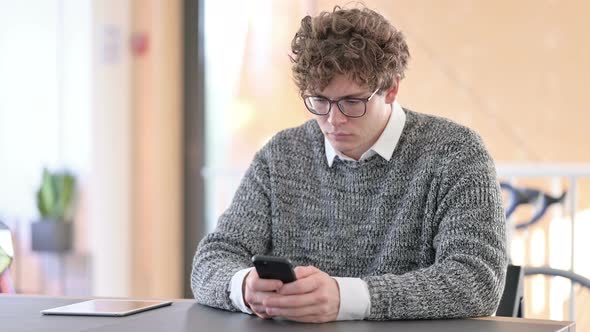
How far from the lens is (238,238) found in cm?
190

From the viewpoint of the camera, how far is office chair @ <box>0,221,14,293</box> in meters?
2.18

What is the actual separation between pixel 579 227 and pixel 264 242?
2.35 meters

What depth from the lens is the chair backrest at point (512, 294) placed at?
1.88 metres

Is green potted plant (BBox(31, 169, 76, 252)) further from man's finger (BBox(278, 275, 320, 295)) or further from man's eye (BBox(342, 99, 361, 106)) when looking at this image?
man's finger (BBox(278, 275, 320, 295))

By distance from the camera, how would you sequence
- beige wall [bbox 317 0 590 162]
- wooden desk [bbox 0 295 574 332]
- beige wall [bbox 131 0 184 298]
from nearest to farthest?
wooden desk [bbox 0 295 574 332]
beige wall [bbox 317 0 590 162]
beige wall [bbox 131 0 184 298]

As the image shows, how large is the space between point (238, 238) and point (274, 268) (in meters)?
0.39

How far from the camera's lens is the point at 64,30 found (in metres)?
4.30

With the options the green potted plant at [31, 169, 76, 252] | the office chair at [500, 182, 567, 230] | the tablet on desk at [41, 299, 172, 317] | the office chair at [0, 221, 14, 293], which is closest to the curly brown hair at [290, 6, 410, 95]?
the tablet on desk at [41, 299, 172, 317]

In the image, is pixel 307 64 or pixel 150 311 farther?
pixel 307 64

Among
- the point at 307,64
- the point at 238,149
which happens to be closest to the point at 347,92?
the point at 307,64

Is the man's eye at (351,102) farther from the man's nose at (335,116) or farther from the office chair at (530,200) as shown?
the office chair at (530,200)

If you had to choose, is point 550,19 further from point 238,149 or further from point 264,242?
point 264,242

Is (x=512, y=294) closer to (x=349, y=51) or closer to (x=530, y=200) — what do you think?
(x=349, y=51)

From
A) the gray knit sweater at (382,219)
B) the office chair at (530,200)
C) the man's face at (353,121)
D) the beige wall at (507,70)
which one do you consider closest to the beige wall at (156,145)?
the beige wall at (507,70)
